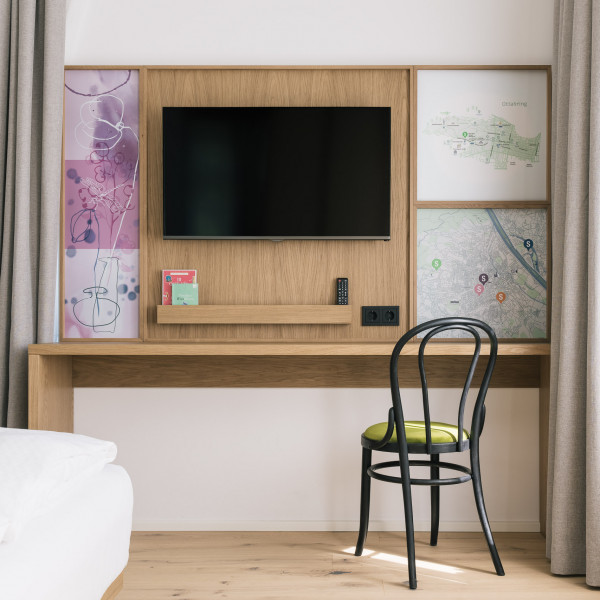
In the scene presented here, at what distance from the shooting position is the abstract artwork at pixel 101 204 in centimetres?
292

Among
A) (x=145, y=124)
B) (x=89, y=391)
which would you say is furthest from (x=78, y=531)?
(x=145, y=124)

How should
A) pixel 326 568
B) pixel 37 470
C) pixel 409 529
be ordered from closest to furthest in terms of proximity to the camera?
pixel 37 470 < pixel 409 529 < pixel 326 568

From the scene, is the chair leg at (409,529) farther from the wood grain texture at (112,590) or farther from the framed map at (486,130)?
the framed map at (486,130)

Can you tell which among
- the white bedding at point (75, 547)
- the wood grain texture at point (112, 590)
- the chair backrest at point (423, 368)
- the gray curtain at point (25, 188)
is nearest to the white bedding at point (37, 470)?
the white bedding at point (75, 547)

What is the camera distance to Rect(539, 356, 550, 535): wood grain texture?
2814 mm

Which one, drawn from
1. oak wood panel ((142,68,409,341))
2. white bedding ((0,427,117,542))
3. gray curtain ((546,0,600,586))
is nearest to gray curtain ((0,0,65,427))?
oak wood panel ((142,68,409,341))

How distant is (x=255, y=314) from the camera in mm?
2871

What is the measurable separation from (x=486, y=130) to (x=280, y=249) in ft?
3.54

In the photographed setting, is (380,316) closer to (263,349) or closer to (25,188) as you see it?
(263,349)

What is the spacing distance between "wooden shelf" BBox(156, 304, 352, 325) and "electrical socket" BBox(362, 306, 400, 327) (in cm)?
8

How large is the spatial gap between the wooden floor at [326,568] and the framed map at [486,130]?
152cm

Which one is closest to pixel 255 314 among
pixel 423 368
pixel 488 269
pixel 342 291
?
pixel 342 291

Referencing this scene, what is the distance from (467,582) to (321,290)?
4.34ft

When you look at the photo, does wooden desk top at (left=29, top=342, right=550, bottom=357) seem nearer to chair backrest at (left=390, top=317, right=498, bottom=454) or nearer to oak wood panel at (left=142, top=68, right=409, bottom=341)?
chair backrest at (left=390, top=317, right=498, bottom=454)
